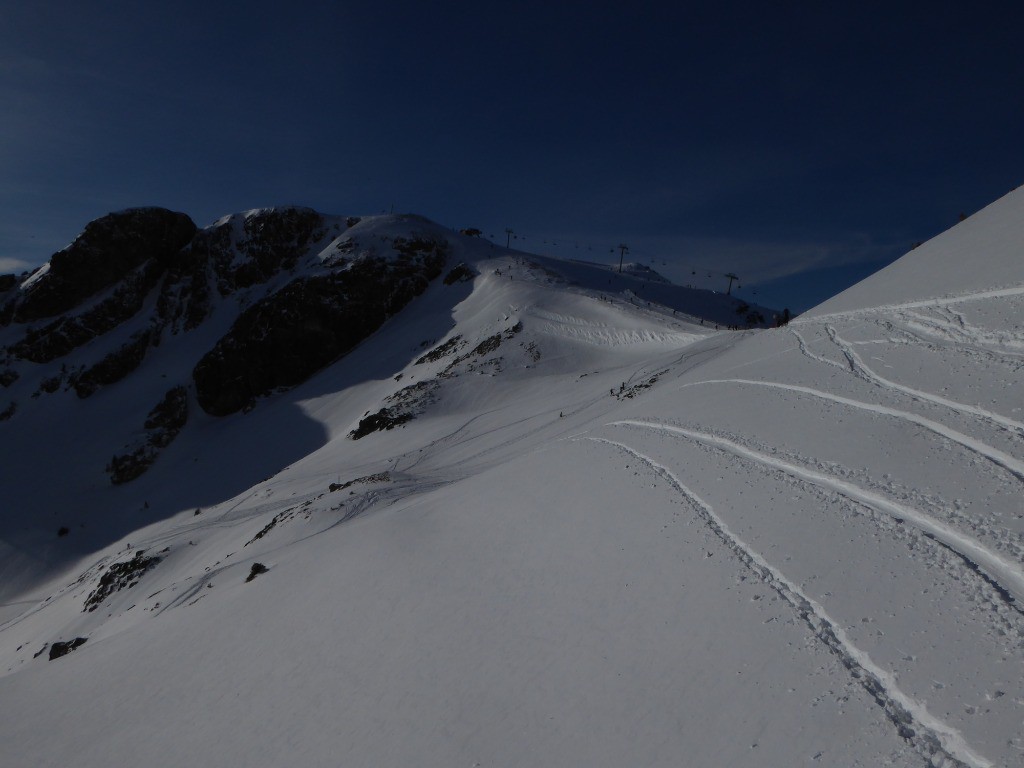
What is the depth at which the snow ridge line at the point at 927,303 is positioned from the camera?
1134cm

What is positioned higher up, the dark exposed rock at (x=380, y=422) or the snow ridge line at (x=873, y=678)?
the snow ridge line at (x=873, y=678)

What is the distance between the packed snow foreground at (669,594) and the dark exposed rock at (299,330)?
3246cm

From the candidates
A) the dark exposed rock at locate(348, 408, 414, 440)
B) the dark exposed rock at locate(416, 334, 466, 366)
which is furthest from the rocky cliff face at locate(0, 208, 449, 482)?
the dark exposed rock at locate(348, 408, 414, 440)

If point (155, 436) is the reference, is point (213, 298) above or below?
above

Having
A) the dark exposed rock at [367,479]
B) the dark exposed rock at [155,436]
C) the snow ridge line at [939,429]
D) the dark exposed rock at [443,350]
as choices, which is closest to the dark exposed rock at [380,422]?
the dark exposed rock at [367,479]

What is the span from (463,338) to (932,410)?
35.1 m

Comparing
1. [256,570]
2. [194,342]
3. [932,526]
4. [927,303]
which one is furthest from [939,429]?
[194,342]

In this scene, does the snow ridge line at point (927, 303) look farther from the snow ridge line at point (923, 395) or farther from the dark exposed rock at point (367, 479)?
the dark exposed rock at point (367, 479)

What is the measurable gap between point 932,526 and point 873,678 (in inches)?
96.4

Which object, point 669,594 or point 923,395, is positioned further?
point 923,395

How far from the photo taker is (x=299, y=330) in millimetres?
51594

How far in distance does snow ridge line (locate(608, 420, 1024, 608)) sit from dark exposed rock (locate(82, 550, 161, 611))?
23.9 metres

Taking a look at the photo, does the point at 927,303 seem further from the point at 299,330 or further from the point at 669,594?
the point at 299,330

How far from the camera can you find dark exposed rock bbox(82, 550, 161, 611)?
71.3 feet
